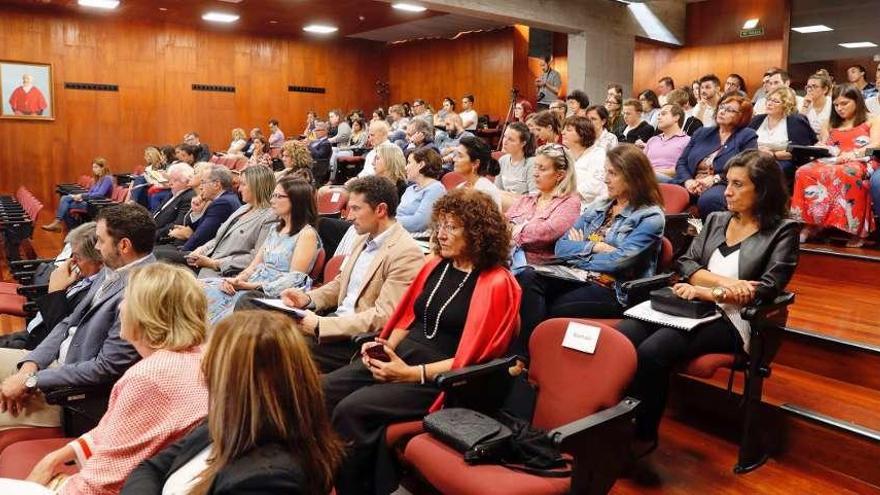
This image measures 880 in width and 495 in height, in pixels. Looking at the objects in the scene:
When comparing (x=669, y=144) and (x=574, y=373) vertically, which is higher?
(x=669, y=144)

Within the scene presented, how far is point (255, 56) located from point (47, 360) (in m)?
11.4

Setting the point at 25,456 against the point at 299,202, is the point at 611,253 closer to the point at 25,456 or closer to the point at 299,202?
the point at 299,202

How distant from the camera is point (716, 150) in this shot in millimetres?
4137

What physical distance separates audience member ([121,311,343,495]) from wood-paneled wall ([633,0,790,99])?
1045 centimetres

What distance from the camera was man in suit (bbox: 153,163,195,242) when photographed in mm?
4914

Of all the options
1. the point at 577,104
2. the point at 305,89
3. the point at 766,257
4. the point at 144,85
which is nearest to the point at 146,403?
the point at 766,257

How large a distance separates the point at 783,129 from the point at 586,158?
1339 mm

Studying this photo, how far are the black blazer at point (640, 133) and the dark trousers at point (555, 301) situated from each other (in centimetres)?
319

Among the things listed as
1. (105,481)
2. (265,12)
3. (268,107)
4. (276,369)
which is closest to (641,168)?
(276,369)

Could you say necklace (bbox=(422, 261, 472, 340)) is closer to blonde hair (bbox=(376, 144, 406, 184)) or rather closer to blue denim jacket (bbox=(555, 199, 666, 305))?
blue denim jacket (bbox=(555, 199, 666, 305))

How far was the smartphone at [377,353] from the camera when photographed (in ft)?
7.19

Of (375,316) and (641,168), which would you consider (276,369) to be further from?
(641,168)

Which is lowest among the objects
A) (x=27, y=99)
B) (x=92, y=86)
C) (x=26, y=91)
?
(x=27, y=99)

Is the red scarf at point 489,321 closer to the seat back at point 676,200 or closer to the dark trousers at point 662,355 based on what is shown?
the dark trousers at point 662,355
